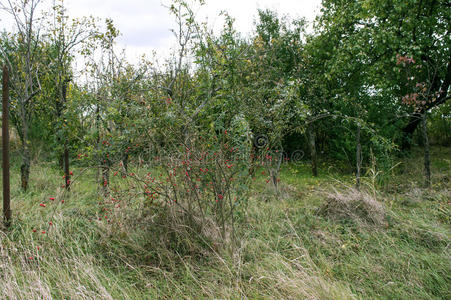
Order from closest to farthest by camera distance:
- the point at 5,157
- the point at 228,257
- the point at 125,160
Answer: the point at 228,257 < the point at 5,157 < the point at 125,160

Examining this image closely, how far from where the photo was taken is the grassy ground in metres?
2.27

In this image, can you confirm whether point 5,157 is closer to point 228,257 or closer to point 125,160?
point 125,160

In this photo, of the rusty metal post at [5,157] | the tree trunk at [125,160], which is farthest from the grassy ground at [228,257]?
the tree trunk at [125,160]

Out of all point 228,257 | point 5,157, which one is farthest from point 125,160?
point 228,257

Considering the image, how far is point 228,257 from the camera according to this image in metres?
2.75

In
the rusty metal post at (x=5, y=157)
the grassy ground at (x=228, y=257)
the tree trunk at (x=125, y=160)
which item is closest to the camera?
the grassy ground at (x=228, y=257)

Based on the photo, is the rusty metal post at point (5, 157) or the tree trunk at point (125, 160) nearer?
the rusty metal post at point (5, 157)

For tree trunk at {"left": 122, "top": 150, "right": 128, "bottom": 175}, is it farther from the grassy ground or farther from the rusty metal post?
the rusty metal post

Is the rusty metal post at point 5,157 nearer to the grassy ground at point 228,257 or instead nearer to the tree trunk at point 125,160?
the grassy ground at point 228,257

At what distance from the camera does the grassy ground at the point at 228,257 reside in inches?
A: 89.4

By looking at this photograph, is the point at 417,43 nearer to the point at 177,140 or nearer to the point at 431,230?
the point at 431,230

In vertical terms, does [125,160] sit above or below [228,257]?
above

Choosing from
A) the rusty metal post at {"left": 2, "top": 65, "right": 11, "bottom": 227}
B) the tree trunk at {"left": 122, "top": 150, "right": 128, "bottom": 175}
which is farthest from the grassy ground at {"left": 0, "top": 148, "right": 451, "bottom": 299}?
the tree trunk at {"left": 122, "top": 150, "right": 128, "bottom": 175}

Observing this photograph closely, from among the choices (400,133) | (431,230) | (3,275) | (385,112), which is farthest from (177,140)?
(400,133)
